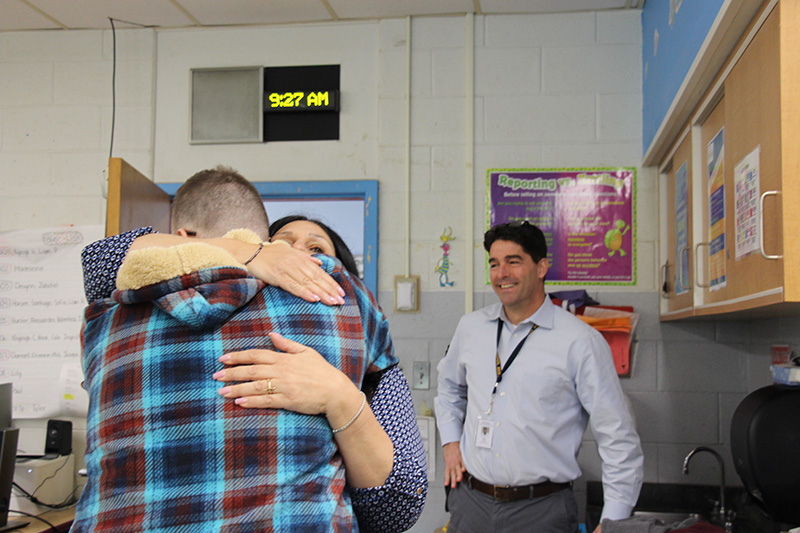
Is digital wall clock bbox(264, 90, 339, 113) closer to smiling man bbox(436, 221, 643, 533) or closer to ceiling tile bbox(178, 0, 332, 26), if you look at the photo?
ceiling tile bbox(178, 0, 332, 26)

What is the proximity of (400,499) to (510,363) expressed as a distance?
1.43 metres

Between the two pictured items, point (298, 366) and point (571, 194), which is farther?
point (571, 194)

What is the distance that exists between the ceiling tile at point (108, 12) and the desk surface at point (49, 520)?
2317 mm

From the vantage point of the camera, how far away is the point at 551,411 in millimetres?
2256

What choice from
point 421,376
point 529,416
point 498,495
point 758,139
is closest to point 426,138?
point 421,376

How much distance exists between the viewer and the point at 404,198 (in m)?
2.99

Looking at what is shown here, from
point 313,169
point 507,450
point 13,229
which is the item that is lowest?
point 507,450

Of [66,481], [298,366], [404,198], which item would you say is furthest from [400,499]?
[66,481]

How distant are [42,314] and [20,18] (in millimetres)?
1502

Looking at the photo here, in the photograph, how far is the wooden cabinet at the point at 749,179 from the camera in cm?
124

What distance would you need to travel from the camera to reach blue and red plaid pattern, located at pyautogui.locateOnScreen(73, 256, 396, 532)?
80 cm

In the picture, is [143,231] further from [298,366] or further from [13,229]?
[13,229]

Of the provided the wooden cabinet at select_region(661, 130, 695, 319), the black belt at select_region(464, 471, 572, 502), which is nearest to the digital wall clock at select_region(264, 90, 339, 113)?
the wooden cabinet at select_region(661, 130, 695, 319)

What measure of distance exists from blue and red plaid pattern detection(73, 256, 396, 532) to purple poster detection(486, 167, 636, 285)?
2.14 meters
